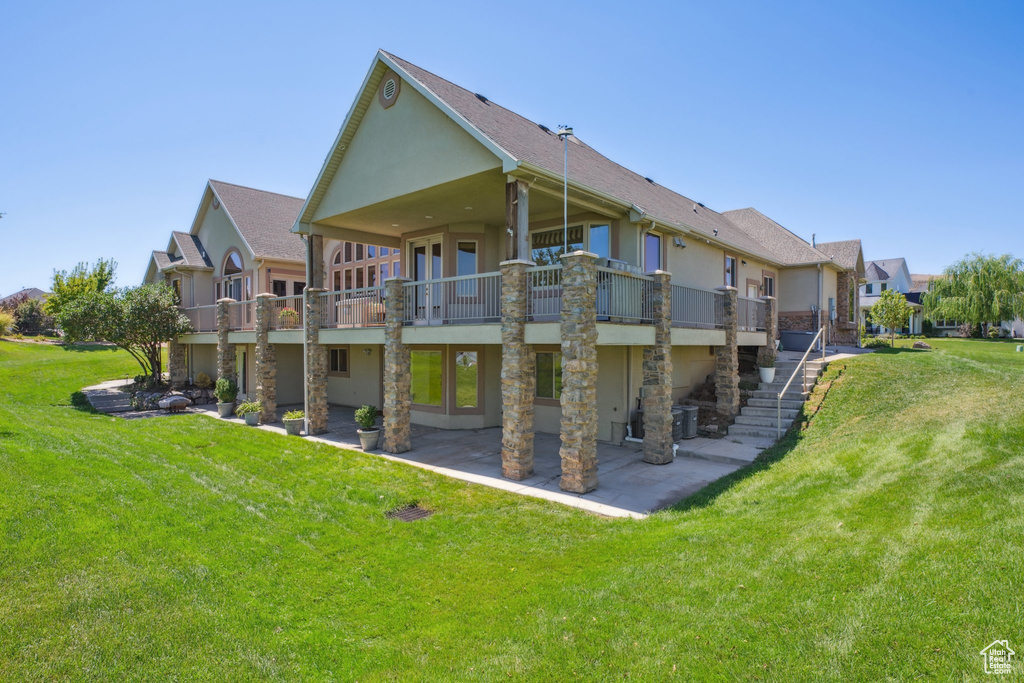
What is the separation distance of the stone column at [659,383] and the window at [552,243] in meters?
3.31

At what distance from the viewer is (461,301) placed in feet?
44.4

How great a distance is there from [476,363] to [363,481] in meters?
6.84

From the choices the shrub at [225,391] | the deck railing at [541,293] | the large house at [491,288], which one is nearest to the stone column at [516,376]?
the large house at [491,288]

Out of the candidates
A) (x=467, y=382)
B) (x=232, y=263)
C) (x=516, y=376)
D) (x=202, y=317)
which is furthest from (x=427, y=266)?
(x=202, y=317)

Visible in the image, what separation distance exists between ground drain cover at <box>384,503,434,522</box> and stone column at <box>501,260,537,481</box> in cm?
237

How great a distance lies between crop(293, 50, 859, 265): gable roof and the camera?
37.2ft

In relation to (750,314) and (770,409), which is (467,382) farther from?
(750,314)

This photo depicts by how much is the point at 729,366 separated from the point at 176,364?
24.7m

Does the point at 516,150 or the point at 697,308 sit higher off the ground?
the point at 516,150

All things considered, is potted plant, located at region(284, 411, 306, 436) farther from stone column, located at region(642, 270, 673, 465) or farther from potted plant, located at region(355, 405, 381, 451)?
stone column, located at region(642, 270, 673, 465)

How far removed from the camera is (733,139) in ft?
50.9

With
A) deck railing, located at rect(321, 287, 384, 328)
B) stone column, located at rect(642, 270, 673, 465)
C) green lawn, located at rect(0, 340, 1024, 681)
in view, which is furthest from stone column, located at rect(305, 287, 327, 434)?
stone column, located at rect(642, 270, 673, 465)

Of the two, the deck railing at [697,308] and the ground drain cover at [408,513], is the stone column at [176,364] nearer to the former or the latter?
the ground drain cover at [408,513]

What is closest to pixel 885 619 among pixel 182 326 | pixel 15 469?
pixel 15 469
